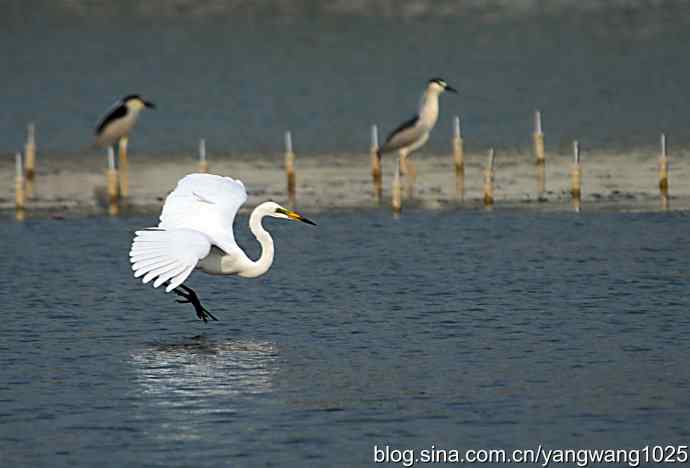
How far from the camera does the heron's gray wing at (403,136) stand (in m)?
33.8

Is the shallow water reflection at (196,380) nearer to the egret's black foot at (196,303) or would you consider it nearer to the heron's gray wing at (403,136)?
the egret's black foot at (196,303)

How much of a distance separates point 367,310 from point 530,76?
122 ft

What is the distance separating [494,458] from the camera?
1312 cm

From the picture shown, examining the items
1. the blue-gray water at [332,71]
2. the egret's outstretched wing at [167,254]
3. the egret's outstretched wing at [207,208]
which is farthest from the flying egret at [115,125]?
the egret's outstretched wing at [167,254]

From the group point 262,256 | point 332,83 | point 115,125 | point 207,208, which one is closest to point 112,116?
point 115,125

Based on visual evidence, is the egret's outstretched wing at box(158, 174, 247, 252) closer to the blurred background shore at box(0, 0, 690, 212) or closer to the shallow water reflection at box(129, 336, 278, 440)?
the shallow water reflection at box(129, 336, 278, 440)

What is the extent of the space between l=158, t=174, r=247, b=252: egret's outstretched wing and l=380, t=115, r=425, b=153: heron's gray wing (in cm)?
1430

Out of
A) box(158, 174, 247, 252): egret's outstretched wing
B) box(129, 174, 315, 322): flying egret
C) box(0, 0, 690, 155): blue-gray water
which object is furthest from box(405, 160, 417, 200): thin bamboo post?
box(129, 174, 315, 322): flying egret

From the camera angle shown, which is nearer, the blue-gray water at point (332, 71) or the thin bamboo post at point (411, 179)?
the thin bamboo post at point (411, 179)

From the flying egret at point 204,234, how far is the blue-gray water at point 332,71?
21.3 m

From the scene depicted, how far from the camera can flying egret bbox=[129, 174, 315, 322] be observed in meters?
16.5

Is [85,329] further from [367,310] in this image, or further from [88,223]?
[88,223]

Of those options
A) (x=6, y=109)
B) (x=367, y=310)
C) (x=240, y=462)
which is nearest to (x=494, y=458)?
(x=240, y=462)

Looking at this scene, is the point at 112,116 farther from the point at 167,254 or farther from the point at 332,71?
the point at 332,71
